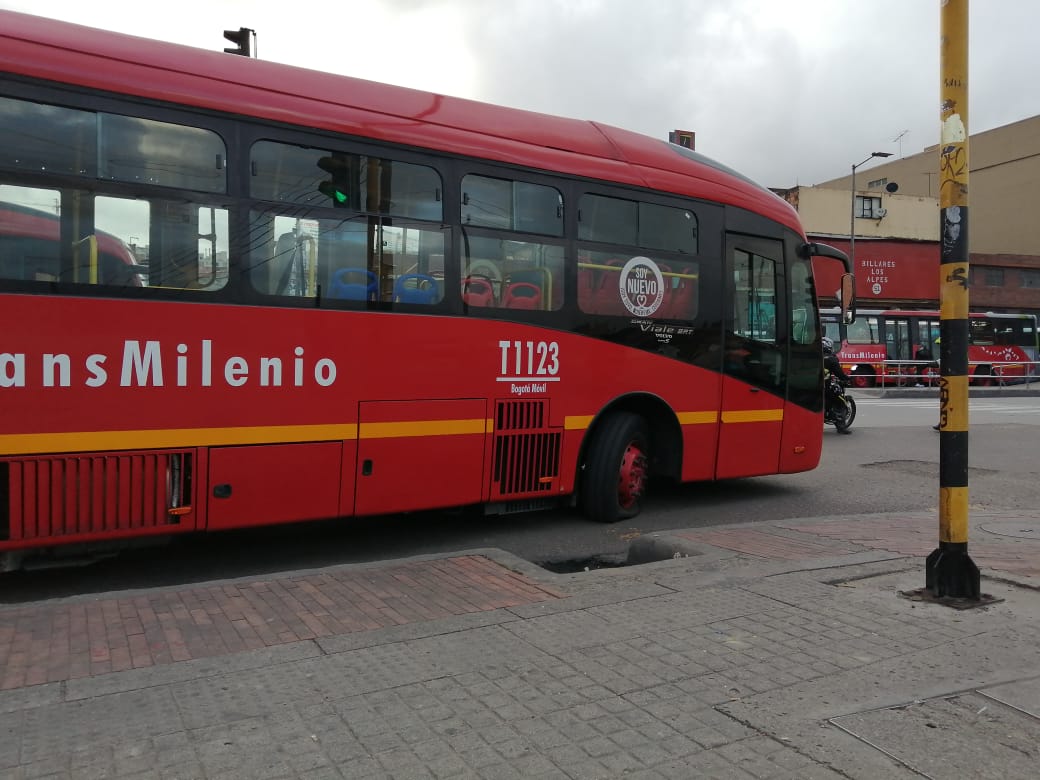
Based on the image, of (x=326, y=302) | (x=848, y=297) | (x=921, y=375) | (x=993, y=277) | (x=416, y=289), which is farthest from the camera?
(x=993, y=277)

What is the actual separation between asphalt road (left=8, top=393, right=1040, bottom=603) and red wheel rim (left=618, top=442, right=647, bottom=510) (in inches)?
9.6

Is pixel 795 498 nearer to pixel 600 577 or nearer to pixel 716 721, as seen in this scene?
pixel 600 577

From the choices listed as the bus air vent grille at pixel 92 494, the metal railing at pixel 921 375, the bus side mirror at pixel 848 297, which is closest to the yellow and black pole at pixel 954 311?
the bus side mirror at pixel 848 297

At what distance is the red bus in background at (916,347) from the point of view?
31125mm

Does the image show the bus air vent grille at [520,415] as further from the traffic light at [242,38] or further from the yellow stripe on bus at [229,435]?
the traffic light at [242,38]

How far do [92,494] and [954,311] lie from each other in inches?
204

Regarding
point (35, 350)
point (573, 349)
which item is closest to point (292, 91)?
point (35, 350)

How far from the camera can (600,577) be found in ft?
16.6

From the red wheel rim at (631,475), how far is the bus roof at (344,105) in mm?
2480

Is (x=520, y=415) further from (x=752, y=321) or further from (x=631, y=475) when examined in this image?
(x=752, y=321)

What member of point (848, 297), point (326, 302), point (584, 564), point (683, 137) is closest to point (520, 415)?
point (584, 564)

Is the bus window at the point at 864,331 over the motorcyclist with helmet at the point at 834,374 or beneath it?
over

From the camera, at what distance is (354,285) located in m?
5.84

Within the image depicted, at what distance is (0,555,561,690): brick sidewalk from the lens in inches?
147
